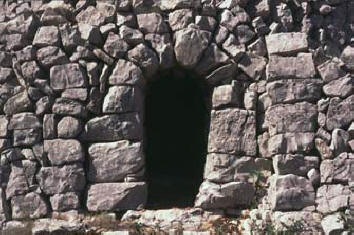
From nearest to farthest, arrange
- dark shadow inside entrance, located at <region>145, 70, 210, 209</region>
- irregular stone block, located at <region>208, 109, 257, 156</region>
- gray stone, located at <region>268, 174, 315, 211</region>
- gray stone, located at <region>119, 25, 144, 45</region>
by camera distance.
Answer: gray stone, located at <region>268, 174, 315, 211</region>, irregular stone block, located at <region>208, 109, 257, 156</region>, gray stone, located at <region>119, 25, 144, 45</region>, dark shadow inside entrance, located at <region>145, 70, 210, 209</region>

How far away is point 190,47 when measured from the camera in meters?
9.37

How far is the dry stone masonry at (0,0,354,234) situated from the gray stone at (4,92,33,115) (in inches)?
0.6

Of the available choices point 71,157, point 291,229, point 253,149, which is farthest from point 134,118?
point 291,229

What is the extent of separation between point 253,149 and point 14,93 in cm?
302

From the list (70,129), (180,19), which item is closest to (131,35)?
(180,19)

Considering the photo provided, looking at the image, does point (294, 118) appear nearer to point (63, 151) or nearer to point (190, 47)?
point (190, 47)

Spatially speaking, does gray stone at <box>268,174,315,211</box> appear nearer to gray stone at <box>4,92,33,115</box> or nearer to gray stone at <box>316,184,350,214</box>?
gray stone at <box>316,184,350,214</box>

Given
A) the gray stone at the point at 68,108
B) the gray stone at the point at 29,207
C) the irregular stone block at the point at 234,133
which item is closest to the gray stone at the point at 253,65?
the irregular stone block at the point at 234,133

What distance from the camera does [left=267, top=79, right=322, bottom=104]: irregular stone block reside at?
9.06m

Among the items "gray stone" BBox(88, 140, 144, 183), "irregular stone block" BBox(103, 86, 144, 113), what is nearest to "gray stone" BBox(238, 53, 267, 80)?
"irregular stone block" BBox(103, 86, 144, 113)

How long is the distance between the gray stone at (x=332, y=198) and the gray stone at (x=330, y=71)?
1.30m

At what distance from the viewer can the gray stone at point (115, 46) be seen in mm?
9375

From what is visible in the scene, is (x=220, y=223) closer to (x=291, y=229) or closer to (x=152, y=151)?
(x=291, y=229)

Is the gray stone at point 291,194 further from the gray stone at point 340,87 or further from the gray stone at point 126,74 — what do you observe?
the gray stone at point 126,74
